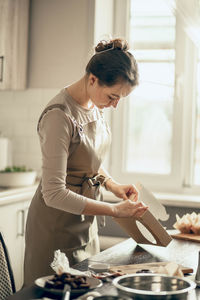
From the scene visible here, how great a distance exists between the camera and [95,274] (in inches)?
70.0

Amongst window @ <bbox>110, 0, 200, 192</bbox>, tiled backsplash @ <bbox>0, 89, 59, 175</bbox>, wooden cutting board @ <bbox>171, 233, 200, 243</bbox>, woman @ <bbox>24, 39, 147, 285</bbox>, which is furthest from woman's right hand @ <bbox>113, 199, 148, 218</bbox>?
tiled backsplash @ <bbox>0, 89, 59, 175</bbox>

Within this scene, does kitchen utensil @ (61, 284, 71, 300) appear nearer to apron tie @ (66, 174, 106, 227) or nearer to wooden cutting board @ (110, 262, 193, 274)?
wooden cutting board @ (110, 262, 193, 274)

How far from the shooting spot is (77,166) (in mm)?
2346

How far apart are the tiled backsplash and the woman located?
1493 mm

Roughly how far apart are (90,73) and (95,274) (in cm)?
90

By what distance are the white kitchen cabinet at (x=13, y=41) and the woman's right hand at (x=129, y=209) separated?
1.94 metres

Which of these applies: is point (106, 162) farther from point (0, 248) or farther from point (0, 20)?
point (0, 248)

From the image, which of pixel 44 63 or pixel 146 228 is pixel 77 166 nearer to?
pixel 146 228

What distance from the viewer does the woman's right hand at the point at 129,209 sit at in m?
2.14

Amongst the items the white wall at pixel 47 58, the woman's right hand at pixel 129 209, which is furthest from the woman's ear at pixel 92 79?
the white wall at pixel 47 58

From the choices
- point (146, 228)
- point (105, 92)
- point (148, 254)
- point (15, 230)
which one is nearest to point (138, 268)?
point (148, 254)

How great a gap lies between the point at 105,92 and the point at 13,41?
179 centimetres

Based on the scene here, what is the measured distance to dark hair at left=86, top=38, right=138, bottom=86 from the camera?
219 centimetres

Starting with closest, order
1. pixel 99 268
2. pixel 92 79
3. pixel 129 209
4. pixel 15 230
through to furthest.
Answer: pixel 99 268
pixel 129 209
pixel 92 79
pixel 15 230
